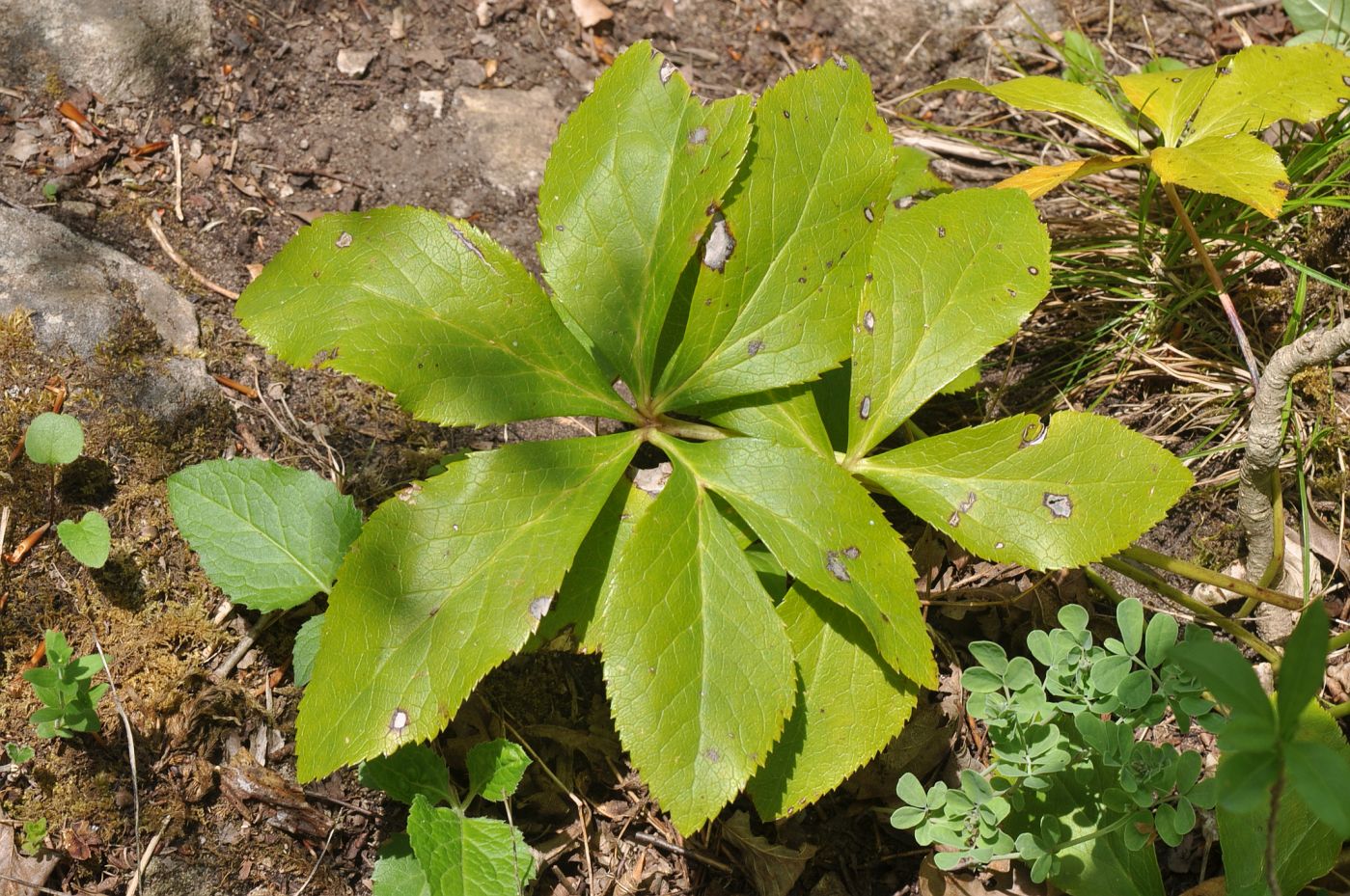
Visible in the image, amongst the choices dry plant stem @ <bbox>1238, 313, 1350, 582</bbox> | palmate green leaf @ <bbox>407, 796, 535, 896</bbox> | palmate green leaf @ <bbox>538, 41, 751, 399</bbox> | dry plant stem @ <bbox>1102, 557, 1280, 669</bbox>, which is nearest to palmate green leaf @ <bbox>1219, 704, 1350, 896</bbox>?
dry plant stem @ <bbox>1102, 557, 1280, 669</bbox>

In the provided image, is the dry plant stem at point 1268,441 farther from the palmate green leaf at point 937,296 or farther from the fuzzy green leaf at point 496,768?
the fuzzy green leaf at point 496,768

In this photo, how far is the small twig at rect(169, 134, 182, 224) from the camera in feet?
9.23

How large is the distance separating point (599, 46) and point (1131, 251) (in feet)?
6.39

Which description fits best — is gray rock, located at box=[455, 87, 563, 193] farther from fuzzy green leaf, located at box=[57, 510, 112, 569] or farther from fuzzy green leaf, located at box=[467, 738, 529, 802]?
fuzzy green leaf, located at box=[467, 738, 529, 802]

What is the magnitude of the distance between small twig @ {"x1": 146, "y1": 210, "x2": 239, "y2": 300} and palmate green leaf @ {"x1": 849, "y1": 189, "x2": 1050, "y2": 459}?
180 cm

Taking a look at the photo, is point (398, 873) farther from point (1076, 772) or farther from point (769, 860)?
point (1076, 772)

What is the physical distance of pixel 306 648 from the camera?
222cm

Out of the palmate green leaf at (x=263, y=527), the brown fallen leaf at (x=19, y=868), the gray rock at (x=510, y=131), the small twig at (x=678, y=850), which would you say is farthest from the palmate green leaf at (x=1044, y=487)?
the brown fallen leaf at (x=19, y=868)

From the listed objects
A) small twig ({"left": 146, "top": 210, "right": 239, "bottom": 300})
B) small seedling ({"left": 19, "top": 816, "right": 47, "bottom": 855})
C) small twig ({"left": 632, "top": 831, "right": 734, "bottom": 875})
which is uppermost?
small twig ({"left": 146, "top": 210, "right": 239, "bottom": 300})

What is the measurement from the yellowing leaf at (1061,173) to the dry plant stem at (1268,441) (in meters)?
0.61

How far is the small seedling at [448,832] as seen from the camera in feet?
6.83

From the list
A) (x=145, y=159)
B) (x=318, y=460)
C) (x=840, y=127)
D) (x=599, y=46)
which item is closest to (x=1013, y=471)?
(x=840, y=127)

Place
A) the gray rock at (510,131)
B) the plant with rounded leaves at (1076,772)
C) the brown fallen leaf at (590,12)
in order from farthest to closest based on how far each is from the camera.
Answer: the brown fallen leaf at (590,12), the gray rock at (510,131), the plant with rounded leaves at (1076,772)

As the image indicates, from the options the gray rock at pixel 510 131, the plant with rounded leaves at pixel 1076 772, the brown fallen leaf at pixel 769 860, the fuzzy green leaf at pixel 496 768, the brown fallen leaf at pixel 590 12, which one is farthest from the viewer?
the brown fallen leaf at pixel 590 12
